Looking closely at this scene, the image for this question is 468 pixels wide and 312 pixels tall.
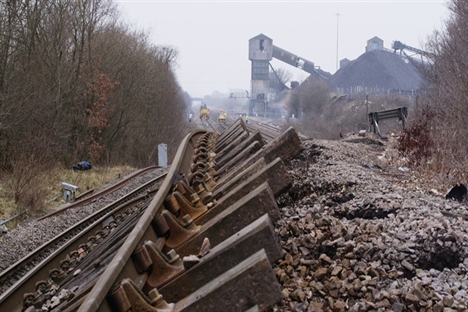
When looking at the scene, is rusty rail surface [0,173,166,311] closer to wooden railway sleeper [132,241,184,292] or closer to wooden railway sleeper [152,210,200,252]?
wooden railway sleeper [152,210,200,252]

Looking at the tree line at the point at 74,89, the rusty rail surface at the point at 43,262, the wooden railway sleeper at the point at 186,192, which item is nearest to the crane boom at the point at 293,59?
the tree line at the point at 74,89

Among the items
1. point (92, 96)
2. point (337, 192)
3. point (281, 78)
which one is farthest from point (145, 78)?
point (281, 78)

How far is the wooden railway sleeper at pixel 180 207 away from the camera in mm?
4312

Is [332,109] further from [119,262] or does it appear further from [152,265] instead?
[119,262]

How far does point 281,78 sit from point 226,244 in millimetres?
107915

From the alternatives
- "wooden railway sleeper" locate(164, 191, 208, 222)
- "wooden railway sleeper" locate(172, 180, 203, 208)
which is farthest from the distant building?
"wooden railway sleeper" locate(164, 191, 208, 222)

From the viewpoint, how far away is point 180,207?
14.4 ft

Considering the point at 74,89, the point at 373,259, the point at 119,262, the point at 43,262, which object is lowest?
the point at 43,262

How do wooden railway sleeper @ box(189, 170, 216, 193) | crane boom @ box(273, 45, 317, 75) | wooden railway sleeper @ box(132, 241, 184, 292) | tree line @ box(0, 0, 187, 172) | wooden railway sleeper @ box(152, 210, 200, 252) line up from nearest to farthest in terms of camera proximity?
1. wooden railway sleeper @ box(132, 241, 184, 292)
2. wooden railway sleeper @ box(152, 210, 200, 252)
3. wooden railway sleeper @ box(189, 170, 216, 193)
4. tree line @ box(0, 0, 187, 172)
5. crane boom @ box(273, 45, 317, 75)

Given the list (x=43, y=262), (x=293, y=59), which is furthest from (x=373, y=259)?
(x=293, y=59)

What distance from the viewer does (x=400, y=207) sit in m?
5.44

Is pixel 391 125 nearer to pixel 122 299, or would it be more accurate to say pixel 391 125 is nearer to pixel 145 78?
pixel 145 78

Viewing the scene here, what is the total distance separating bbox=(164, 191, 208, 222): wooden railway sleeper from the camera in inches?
170

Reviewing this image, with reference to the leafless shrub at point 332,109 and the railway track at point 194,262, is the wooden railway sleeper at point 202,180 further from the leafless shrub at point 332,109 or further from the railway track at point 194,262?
the leafless shrub at point 332,109
